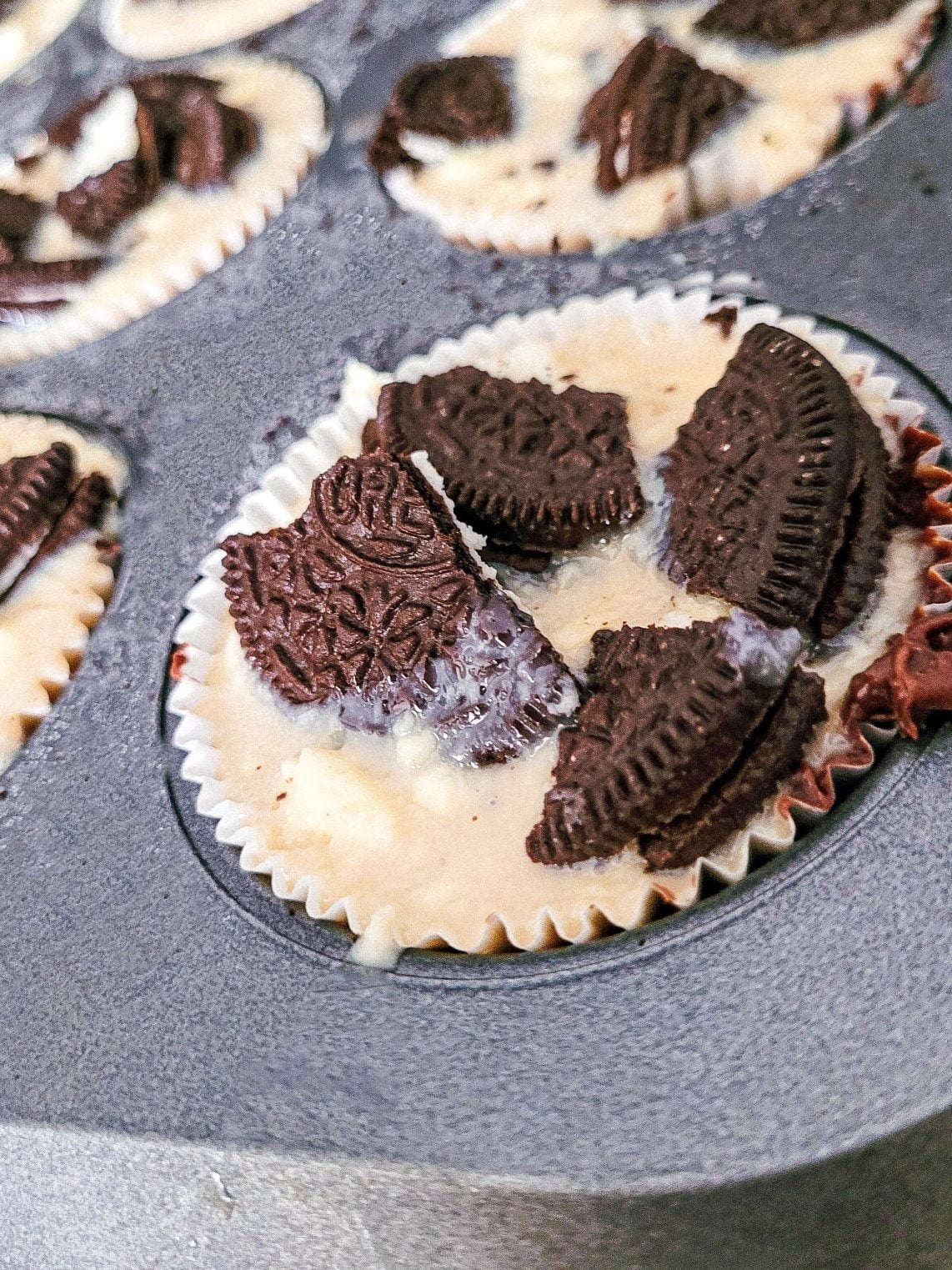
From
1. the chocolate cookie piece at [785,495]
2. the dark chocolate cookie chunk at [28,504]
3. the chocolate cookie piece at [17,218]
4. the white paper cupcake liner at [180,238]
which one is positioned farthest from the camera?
the chocolate cookie piece at [17,218]

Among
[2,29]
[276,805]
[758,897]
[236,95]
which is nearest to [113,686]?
[276,805]

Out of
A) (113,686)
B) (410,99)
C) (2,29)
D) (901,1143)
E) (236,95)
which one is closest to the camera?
(901,1143)

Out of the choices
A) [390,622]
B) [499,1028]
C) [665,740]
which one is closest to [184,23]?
[390,622]

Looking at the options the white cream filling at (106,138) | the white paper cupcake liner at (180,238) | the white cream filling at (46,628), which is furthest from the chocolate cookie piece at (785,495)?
the white cream filling at (106,138)

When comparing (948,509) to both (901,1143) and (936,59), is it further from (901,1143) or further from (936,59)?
(936,59)

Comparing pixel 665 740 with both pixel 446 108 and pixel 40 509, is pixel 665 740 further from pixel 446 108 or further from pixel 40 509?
pixel 446 108

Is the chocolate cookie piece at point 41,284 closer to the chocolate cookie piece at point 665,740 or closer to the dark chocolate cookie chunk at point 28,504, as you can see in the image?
the dark chocolate cookie chunk at point 28,504
